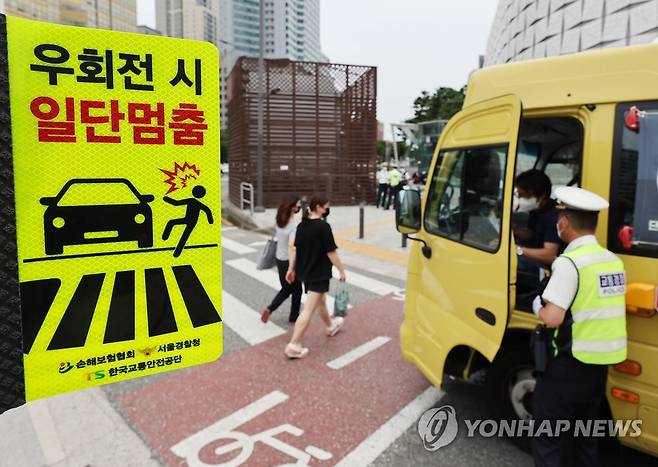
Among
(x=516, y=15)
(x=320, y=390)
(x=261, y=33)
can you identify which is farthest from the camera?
(x=516, y=15)

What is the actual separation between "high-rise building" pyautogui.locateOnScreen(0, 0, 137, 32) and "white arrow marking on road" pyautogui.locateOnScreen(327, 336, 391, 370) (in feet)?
94.1

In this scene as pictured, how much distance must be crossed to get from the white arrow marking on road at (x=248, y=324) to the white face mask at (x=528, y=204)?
2990 millimetres

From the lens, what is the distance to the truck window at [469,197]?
3.17m

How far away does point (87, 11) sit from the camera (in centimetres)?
3647

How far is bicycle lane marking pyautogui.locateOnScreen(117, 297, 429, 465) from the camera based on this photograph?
132 inches

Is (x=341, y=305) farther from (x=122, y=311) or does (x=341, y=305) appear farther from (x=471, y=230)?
(x=122, y=311)

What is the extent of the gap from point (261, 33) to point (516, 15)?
108ft

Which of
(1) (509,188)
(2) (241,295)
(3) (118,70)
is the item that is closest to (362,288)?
(2) (241,295)

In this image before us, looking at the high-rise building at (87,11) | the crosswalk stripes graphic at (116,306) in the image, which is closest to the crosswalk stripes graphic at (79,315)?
the crosswalk stripes graphic at (116,306)

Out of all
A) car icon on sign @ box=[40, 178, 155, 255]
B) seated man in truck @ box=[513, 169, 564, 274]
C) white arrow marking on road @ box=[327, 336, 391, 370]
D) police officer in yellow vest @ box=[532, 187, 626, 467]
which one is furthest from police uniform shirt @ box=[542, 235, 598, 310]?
white arrow marking on road @ box=[327, 336, 391, 370]

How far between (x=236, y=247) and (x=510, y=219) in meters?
9.01

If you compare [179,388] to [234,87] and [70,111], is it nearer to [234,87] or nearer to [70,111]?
[70,111]

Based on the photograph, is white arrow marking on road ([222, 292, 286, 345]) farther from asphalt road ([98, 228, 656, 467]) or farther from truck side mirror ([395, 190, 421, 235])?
truck side mirror ([395, 190, 421, 235])

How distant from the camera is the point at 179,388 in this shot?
421 cm
